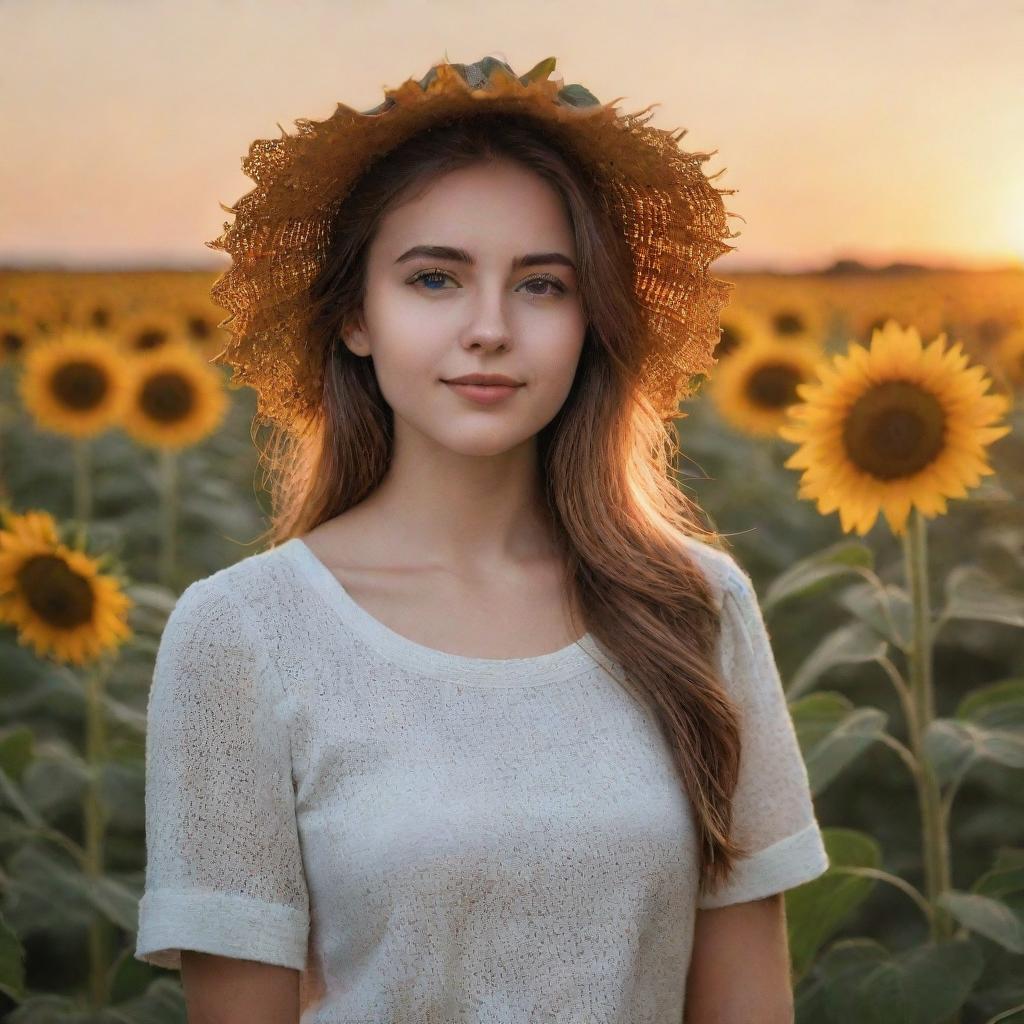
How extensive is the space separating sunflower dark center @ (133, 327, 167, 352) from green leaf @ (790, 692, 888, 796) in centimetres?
432

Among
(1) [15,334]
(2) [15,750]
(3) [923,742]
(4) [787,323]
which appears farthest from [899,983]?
(1) [15,334]

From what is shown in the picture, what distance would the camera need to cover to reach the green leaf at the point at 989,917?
7.63 ft

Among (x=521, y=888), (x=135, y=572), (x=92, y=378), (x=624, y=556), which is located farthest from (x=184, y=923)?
(x=92, y=378)

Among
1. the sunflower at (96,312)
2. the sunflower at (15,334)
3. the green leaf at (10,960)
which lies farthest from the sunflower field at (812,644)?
the sunflower at (96,312)

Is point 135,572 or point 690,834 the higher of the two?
point 690,834

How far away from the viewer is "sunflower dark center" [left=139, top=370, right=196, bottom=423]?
5.09 m

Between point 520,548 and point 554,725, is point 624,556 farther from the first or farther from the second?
point 554,725

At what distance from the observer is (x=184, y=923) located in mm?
1761

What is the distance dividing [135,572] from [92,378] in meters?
0.70

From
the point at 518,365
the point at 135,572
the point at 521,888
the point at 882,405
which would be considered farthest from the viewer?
the point at 135,572

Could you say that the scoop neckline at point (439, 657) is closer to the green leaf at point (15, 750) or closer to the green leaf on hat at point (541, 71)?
Answer: the green leaf on hat at point (541, 71)

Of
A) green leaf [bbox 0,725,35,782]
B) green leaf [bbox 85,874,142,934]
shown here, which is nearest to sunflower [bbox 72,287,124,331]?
green leaf [bbox 0,725,35,782]

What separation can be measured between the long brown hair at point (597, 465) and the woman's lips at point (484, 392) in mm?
202

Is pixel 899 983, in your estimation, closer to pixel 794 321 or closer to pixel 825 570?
pixel 825 570
